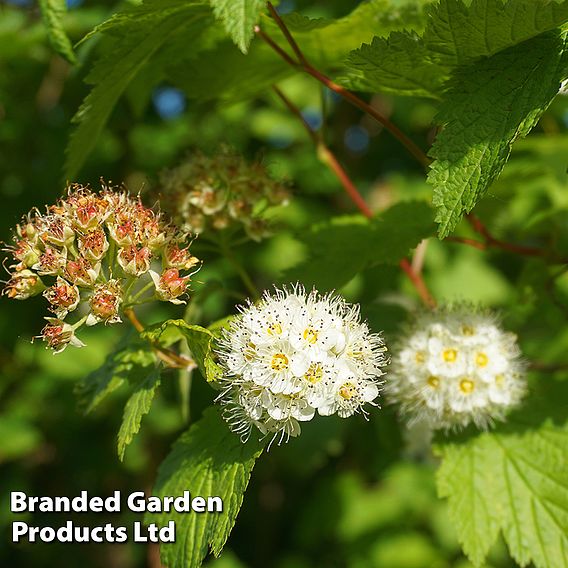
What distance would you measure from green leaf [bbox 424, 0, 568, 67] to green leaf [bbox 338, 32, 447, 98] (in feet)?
0.16

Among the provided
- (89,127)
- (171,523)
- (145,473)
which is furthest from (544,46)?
(145,473)

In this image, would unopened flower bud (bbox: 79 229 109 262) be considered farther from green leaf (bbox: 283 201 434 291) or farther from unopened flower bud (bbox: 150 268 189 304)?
green leaf (bbox: 283 201 434 291)

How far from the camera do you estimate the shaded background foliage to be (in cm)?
247

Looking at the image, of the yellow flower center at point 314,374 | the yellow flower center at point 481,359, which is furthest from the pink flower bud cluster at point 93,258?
the yellow flower center at point 481,359

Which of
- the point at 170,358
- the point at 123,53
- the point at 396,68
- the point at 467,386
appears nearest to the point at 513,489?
the point at 467,386

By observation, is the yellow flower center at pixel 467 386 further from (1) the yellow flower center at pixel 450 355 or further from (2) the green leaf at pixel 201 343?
(2) the green leaf at pixel 201 343

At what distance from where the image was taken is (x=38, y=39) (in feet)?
7.59

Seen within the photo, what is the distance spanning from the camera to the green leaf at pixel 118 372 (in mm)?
1395

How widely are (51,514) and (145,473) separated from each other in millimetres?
352

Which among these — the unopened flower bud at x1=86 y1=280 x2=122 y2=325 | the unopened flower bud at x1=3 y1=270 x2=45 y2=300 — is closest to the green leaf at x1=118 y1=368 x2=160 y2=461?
the unopened flower bud at x1=86 y1=280 x2=122 y2=325

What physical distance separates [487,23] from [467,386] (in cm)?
67

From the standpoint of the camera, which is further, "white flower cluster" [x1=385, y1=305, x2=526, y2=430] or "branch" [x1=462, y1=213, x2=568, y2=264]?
"branch" [x1=462, y1=213, x2=568, y2=264]

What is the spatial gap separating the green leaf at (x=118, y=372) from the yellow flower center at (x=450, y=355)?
0.57m

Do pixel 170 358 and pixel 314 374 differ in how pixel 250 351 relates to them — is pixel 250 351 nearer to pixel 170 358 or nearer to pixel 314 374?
pixel 314 374
